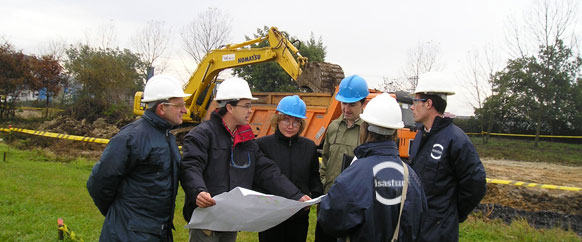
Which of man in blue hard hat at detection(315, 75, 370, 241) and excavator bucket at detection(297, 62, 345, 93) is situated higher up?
excavator bucket at detection(297, 62, 345, 93)

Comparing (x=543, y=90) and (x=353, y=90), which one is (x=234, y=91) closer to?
(x=353, y=90)

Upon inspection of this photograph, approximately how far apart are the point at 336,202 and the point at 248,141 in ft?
3.97

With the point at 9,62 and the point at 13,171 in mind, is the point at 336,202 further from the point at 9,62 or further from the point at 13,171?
the point at 9,62

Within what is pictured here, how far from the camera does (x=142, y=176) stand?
2.66 meters

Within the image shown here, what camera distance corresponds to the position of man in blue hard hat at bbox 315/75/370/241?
11.8 ft

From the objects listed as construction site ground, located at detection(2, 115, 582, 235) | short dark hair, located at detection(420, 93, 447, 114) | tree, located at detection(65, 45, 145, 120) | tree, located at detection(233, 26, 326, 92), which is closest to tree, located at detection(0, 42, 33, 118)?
tree, located at detection(65, 45, 145, 120)

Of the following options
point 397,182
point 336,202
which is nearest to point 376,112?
point 397,182

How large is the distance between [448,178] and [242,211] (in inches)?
57.4

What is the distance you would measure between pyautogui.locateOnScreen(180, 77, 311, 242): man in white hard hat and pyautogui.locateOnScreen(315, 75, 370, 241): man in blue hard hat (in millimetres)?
659

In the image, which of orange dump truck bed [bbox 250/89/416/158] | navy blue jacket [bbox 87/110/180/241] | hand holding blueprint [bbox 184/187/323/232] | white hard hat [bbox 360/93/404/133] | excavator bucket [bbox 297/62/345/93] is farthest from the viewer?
excavator bucket [bbox 297/62/345/93]

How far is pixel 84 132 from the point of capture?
18.1m

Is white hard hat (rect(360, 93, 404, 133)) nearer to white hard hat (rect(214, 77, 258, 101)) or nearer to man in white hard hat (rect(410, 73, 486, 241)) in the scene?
man in white hard hat (rect(410, 73, 486, 241))

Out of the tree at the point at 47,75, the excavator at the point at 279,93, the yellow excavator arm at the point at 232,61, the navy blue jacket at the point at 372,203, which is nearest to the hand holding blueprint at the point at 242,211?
the navy blue jacket at the point at 372,203

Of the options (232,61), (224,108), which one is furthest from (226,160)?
(232,61)
